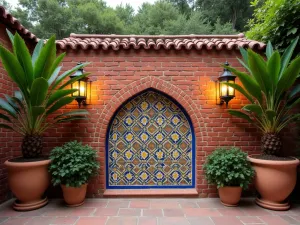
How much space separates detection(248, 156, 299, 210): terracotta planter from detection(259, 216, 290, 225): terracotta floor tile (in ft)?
0.97

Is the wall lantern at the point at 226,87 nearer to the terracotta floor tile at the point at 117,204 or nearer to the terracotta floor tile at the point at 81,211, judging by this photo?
the terracotta floor tile at the point at 117,204

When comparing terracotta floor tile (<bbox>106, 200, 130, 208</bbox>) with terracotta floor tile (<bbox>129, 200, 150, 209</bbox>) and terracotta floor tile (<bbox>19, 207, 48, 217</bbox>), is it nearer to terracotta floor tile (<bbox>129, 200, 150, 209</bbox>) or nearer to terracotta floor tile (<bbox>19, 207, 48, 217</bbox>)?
terracotta floor tile (<bbox>129, 200, 150, 209</bbox>)

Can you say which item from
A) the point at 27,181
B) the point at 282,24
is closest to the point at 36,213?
the point at 27,181

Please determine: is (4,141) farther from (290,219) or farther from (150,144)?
(290,219)

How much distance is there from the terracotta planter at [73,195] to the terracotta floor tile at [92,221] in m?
0.46

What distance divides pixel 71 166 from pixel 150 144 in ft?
5.20

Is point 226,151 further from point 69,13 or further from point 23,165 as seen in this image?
point 69,13

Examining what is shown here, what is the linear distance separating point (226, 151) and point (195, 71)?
1668mm

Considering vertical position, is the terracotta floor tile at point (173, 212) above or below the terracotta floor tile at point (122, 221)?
above

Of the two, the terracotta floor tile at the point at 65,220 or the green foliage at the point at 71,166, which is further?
the green foliage at the point at 71,166

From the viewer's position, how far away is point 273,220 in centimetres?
300

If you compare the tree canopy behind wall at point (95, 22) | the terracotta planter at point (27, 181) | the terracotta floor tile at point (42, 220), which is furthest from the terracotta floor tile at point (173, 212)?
the tree canopy behind wall at point (95, 22)

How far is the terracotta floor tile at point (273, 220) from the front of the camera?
291cm


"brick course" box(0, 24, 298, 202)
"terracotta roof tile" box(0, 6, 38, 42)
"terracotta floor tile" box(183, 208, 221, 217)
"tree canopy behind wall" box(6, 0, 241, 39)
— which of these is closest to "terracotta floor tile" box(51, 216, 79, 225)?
"brick course" box(0, 24, 298, 202)
